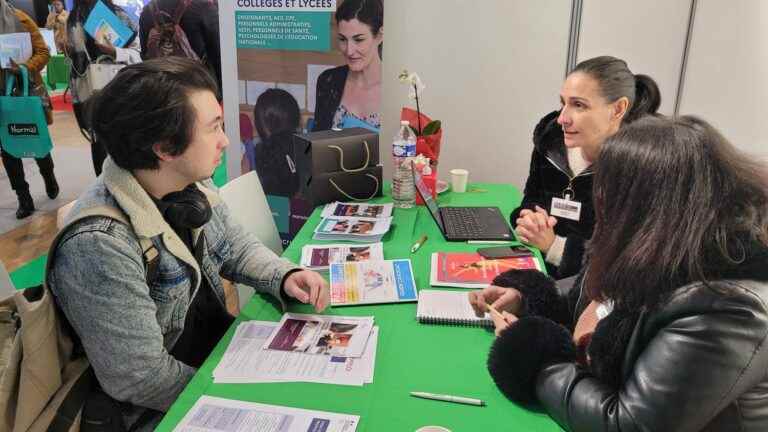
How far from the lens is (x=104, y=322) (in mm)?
1140

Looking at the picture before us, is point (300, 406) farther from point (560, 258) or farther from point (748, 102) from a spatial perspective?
point (748, 102)

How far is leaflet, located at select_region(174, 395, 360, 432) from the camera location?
1.00 m

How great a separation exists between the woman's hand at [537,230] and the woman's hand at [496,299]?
0.43 meters

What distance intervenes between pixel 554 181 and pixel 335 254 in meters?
1.02

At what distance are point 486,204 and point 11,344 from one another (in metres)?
1.79

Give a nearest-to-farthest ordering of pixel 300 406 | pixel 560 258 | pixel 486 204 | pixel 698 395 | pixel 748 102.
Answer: pixel 698 395 → pixel 300 406 → pixel 560 258 → pixel 486 204 → pixel 748 102

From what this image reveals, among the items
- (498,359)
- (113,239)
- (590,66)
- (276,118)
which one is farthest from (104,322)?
(276,118)

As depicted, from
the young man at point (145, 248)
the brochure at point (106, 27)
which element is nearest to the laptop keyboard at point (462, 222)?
the young man at point (145, 248)

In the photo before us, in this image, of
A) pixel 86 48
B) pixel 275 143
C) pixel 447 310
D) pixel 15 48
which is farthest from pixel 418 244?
pixel 15 48

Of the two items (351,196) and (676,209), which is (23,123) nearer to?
(351,196)

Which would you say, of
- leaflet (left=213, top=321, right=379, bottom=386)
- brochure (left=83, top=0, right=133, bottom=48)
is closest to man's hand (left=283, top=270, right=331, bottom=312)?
leaflet (left=213, top=321, right=379, bottom=386)

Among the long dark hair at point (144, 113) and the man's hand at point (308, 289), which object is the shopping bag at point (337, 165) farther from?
the long dark hair at point (144, 113)

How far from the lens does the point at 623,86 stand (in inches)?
78.0

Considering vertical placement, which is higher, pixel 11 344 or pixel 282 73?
pixel 282 73
